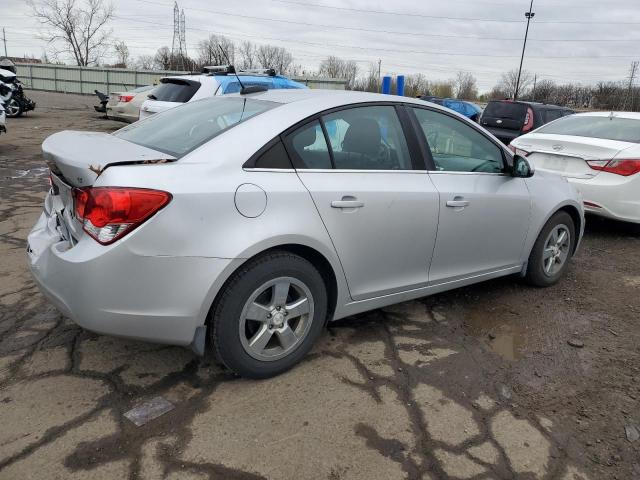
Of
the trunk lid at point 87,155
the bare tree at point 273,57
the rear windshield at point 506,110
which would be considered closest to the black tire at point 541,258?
the trunk lid at point 87,155

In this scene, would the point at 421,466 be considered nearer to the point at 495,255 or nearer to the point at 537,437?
the point at 537,437

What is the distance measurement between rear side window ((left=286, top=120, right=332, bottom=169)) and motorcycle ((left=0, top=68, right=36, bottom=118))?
15470 mm

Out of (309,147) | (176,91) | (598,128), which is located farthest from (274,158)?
(176,91)

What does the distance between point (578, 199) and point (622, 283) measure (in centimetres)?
94

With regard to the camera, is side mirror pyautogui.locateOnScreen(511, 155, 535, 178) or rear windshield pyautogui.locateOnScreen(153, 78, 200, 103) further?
rear windshield pyautogui.locateOnScreen(153, 78, 200, 103)

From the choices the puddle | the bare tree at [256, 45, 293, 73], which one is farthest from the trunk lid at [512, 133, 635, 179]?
the bare tree at [256, 45, 293, 73]

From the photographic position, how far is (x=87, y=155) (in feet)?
8.66

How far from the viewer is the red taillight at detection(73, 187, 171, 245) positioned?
7.69ft

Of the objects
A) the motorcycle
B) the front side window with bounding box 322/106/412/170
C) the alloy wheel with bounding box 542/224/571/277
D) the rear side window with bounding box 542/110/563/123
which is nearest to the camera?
the front side window with bounding box 322/106/412/170

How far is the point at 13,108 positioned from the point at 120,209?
1699 centimetres

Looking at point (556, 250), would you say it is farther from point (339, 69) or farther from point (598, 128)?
point (339, 69)

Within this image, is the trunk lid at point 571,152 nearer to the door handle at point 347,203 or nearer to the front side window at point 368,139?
the front side window at point 368,139

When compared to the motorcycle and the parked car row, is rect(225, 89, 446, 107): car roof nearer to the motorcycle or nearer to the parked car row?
the parked car row

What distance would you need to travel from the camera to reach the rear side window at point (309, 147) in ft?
9.33
